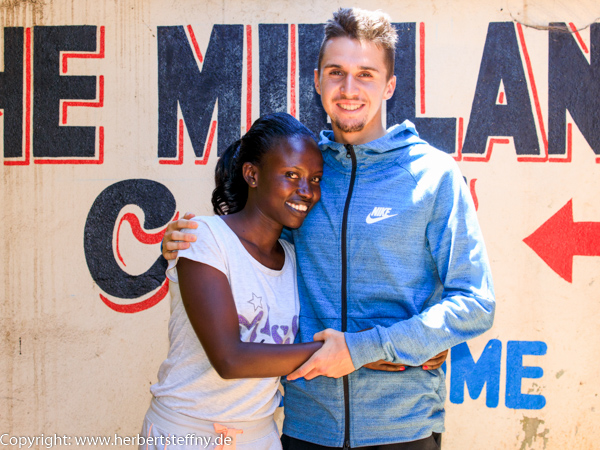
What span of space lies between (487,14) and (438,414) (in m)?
2.30

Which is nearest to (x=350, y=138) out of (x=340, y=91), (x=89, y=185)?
(x=340, y=91)

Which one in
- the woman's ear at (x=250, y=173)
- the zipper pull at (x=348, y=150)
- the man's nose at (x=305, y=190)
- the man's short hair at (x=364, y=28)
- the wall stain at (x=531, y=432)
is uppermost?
the man's short hair at (x=364, y=28)

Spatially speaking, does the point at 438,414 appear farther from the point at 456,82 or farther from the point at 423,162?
the point at 456,82

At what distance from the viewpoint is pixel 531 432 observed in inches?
117

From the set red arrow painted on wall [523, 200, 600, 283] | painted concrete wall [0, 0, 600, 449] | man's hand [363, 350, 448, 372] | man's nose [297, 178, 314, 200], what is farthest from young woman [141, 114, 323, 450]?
red arrow painted on wall [523, 200, 600, 283]

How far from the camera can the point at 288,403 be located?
2.01 meters

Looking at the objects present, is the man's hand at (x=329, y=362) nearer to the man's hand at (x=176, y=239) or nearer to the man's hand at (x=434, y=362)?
the man's hand at (x=434, y=362)

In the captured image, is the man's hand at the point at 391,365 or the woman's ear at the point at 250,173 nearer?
the man's hand at the point at 391,365

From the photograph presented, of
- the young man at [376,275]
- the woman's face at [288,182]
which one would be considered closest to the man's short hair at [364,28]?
the young man at [376,275]

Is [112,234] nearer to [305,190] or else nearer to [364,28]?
[305,190]

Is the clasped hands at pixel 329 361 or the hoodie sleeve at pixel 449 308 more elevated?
the hoodie sleeve at pixel 449 308

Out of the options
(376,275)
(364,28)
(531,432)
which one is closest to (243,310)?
(376,275)

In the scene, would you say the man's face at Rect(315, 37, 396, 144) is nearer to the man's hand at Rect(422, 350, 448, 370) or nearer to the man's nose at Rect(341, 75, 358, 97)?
the man's nose at Rect(341, 75, 358, 97)

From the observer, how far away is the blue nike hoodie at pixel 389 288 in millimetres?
1736
